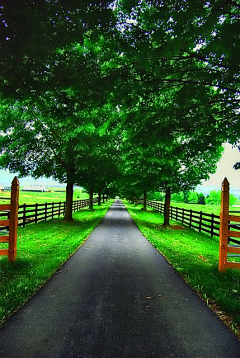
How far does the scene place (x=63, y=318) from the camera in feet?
12.3

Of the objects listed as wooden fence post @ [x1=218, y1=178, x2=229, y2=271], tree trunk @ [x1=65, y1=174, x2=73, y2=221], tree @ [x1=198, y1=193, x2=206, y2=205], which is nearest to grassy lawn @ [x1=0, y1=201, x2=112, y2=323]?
wooden fence post @ [x1=218, y1=178, x2=229, y2=271]

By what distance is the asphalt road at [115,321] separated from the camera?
2982 millimetres

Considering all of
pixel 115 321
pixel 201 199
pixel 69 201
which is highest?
pixel 69 201

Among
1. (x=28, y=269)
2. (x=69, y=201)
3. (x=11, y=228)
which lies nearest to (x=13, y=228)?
(x=11, y=228)

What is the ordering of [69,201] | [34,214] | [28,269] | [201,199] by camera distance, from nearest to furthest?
[28,269] < [69,201] < [34,214] < [201,199]

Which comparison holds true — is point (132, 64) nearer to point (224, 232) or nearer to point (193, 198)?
point (224, 232)

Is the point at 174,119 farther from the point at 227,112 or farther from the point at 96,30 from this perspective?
the point at 96,30

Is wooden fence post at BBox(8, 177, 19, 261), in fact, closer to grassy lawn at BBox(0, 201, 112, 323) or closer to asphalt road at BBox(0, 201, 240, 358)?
grassy lawn at BBox(0, 201, 112, 323)

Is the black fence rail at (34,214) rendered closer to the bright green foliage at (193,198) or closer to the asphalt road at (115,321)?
the asphalt road at (115,321)

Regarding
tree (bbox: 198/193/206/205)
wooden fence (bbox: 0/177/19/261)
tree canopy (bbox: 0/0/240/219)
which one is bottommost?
tree (bbox: 198/193/206/205)

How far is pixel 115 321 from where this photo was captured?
368cm

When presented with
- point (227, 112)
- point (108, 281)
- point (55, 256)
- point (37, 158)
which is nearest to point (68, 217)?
point (37, 158)

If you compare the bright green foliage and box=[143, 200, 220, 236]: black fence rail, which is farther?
the bright green foliage

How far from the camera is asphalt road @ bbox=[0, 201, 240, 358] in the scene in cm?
298
